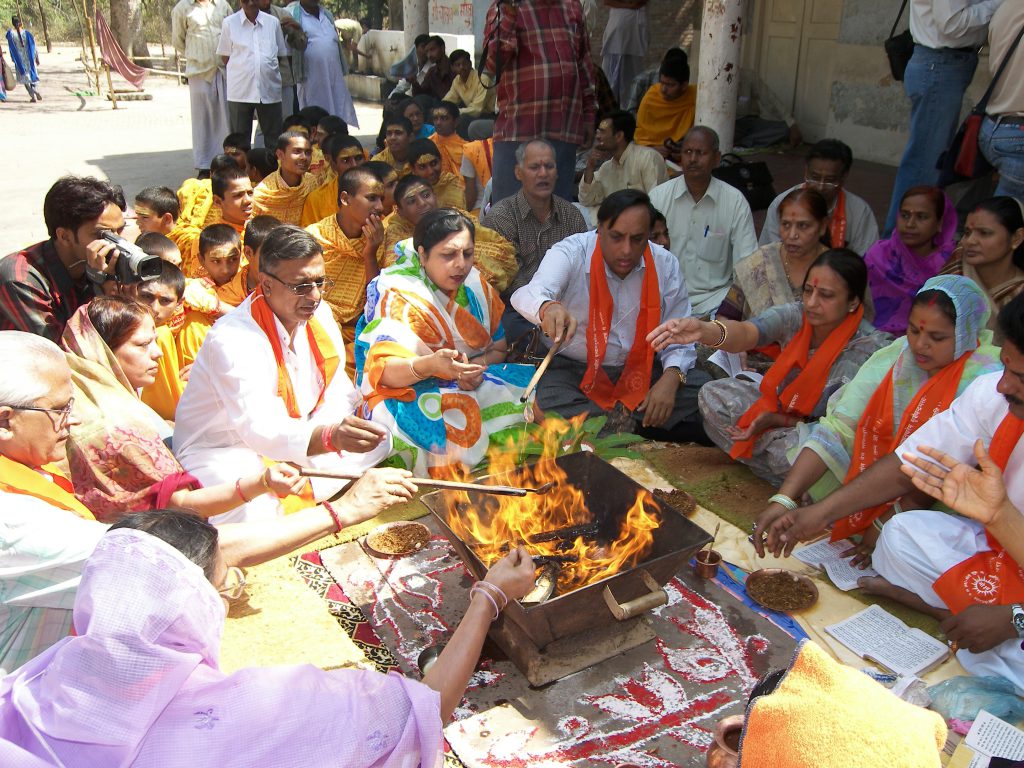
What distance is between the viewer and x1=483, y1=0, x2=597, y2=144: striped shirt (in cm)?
647

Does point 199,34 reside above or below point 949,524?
above

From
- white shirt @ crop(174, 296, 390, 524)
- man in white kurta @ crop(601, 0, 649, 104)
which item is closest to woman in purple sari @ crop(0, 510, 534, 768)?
white shirt @ crop(174, 296, 390, 524)

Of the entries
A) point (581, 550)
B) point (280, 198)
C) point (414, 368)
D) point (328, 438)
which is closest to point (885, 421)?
point (581, 550)

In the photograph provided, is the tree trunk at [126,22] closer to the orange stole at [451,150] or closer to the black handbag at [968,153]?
the orange stole at [451,150]

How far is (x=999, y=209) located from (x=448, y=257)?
3022 millimetres

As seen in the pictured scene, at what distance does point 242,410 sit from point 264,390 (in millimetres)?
139

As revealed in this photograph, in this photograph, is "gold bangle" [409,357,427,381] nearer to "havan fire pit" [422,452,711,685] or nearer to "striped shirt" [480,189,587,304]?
"havan fire pit" [422,452,711,685]

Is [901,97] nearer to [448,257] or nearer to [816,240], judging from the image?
[816,240]

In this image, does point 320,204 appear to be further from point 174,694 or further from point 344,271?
point 174,694

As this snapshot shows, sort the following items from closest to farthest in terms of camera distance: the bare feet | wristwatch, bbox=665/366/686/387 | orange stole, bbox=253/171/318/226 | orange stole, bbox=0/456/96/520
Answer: orange stole, bbox=0/456/96/520, the bare feet, wristwatch, bbox=665/366/686/387, orange stole, bbox=253/171/318/226

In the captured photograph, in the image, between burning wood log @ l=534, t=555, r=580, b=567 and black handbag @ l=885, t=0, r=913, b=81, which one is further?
black handbag @ l=885, t=0, r=913, b=81

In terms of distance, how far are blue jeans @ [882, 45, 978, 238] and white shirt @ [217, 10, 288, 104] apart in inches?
276

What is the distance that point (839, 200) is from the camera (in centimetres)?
575

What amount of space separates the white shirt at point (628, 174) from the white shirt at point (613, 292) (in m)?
2.49
